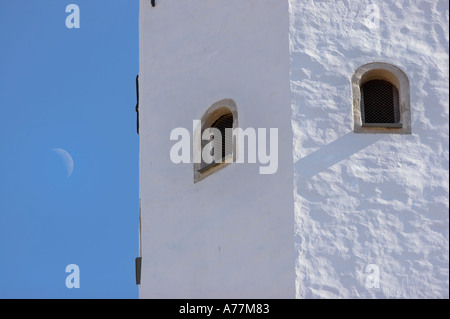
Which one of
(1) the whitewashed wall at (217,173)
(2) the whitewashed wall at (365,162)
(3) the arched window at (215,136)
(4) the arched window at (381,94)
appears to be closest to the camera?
(2) the whitewashed wall at (365,162)

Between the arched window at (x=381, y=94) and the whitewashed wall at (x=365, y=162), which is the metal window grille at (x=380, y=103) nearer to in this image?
the arched window at (x=381, y=94)

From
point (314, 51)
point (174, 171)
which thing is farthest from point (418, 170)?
point (174, 171)

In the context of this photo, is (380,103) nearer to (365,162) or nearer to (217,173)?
(365,162)

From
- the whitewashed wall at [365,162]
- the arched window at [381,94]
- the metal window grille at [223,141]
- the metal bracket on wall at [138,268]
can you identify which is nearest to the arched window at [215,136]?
the metal window grille at [223,141]

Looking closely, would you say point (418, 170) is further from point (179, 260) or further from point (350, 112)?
point (179, 260)

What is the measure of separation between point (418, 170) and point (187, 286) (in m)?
2.87

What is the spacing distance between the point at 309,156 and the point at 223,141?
1434 millimetres

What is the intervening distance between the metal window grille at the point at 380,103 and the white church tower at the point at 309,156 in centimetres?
1

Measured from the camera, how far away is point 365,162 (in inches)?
786

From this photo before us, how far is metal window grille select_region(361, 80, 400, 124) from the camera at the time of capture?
2033 centimetres

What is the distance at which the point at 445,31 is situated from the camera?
2075 cm

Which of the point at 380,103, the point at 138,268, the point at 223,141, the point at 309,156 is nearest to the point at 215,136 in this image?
the point at 223,141

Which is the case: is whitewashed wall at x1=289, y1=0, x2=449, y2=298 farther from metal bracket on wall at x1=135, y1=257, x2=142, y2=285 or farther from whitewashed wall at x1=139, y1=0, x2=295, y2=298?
metal bracket on wall at x1=135, y1=257, x2=142, y2=285

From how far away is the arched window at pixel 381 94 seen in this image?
798 inches
